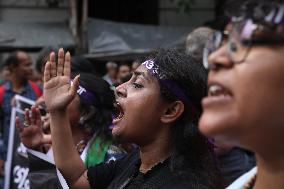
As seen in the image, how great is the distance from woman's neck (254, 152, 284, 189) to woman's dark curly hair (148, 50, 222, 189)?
801 mm

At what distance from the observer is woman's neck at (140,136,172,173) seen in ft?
7.80

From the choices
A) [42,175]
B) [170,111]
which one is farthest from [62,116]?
[170,111]

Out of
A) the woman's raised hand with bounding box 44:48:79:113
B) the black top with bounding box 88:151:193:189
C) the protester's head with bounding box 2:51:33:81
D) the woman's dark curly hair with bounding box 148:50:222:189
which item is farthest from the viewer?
the protester's head with bounding box 2:51:33:81

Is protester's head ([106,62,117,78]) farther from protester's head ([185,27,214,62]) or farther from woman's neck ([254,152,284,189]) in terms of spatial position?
woman's neck ([254,152,284,189])

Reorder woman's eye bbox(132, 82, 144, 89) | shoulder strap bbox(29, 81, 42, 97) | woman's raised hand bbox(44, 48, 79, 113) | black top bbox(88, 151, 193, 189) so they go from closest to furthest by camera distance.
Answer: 1. black top bbox(88, 151, 193, 189)
2. woman's eye bbox(132, 82, 144, 89)
3. woman's raised hand bbox(44, 48, 79, 113)
4. shoulder strap bbox(29, 81, 42, 97)

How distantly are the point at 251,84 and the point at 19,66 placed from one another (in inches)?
200

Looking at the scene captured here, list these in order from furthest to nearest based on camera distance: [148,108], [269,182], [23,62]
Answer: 1. [23,62]
2. [148,108]
3. [269,182]

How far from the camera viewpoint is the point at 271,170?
1.48 meters

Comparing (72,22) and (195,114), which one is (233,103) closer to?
(195,114)

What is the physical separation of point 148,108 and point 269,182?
0.96 meters

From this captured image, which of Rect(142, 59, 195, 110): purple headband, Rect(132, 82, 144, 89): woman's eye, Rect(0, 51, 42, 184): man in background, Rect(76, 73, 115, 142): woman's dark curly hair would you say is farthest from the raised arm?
Rect(0, 51, 42, 184): man in background

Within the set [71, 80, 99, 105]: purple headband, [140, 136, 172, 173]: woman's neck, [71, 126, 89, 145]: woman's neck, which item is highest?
[140, 136, 172, 173]: woman's neck

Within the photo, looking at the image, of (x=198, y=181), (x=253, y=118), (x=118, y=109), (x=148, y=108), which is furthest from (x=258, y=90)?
(x=118, y=109)

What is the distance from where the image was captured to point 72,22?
1195 centimetres
